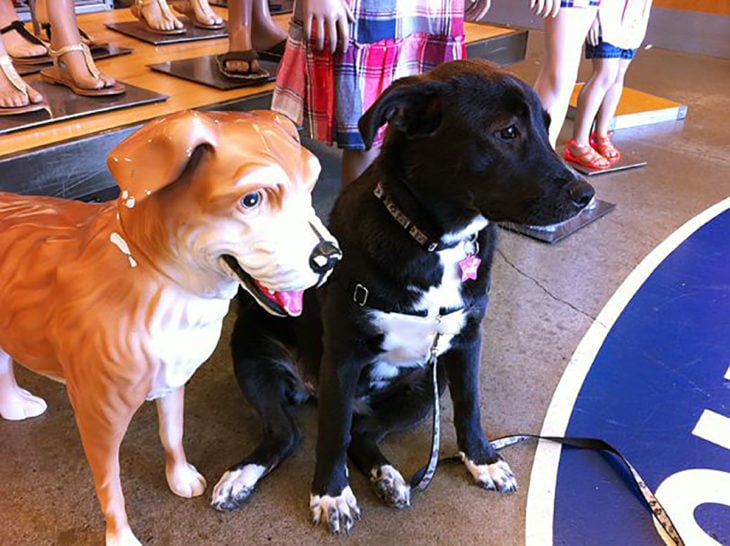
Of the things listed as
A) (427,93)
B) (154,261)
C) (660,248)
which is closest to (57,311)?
(154,261)

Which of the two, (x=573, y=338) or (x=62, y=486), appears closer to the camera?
(x=62, y=486)

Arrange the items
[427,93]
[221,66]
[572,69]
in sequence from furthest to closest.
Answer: [221,66], [572,69], [427,93]

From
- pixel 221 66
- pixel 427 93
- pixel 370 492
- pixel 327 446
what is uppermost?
pixel 427 93

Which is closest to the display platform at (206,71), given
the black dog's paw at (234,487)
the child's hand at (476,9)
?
the child's hand at (476,9)

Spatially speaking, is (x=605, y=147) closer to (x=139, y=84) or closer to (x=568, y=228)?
(x=568, y=228)

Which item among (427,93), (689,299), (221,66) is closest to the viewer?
(427,93)

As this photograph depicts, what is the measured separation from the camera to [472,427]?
5.27 feet

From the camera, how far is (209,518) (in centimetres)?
149

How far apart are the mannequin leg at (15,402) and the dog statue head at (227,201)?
0.89 meters

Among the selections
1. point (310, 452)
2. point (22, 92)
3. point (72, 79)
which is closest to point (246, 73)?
point (72, 79)

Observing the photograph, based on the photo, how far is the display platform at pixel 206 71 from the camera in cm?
272

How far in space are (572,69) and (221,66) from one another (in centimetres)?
142

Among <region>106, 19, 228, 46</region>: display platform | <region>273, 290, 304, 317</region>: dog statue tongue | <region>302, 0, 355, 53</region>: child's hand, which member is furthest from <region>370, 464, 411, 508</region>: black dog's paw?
<region>106, 19, 228, 46</region>: display platform

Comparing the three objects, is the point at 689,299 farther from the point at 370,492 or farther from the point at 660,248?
the point at 370,492
